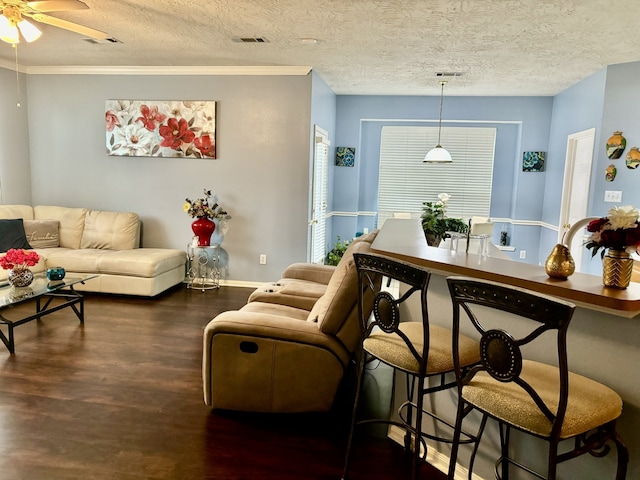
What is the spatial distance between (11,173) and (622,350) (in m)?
6.38

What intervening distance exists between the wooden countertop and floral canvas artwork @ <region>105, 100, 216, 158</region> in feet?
11.5

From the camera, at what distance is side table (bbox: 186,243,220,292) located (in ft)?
17.9

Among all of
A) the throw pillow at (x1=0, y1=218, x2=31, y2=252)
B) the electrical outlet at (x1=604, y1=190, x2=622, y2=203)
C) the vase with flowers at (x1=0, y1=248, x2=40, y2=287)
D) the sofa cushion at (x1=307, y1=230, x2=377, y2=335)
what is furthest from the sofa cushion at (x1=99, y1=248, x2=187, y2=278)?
the electrical outlet at (x1=604, y1=190, x2=622, y2=203)

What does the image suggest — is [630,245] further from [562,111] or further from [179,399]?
[562,111]

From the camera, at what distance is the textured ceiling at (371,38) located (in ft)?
10.6

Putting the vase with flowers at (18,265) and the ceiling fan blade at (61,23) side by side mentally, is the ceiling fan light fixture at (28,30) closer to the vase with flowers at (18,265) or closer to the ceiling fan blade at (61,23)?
the ceiling fan blade at (61,23)

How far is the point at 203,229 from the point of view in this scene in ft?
16.8

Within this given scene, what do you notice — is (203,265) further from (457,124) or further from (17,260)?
(457,124)

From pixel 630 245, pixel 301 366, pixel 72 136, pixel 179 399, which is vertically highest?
pixel 72 136

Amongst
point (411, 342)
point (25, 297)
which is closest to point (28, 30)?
point (25, 297)

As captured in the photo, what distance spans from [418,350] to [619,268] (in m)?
0.77

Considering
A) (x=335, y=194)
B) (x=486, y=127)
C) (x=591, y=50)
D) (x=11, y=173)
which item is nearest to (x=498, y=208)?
(x=486, y=127)

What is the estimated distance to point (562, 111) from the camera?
19.7 feet

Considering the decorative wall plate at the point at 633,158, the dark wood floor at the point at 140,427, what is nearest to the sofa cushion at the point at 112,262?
the dark wood floor at the point at 140,427
